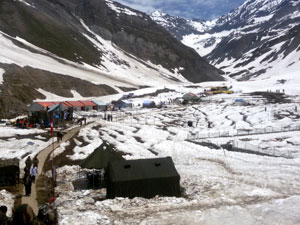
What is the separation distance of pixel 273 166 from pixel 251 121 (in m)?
29.8

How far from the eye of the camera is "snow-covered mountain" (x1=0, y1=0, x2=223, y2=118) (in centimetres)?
8725

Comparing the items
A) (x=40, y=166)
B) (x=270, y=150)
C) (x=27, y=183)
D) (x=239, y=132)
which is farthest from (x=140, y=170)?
(x=239, y=132)

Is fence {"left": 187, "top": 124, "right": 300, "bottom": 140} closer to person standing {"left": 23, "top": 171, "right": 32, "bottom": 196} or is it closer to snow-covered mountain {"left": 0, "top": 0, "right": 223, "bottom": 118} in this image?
person standing {"left": 23, "top": 171, "right": 32, "bottom": 196}

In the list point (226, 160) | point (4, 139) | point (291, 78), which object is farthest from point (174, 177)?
point (291, 78)

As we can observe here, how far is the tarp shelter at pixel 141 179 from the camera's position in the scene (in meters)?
17.6

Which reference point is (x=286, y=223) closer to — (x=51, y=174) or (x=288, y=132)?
(x=51, y=174)

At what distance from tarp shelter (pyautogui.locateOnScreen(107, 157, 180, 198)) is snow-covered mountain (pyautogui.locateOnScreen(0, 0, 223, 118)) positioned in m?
48.1

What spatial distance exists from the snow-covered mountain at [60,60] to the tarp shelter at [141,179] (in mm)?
48084

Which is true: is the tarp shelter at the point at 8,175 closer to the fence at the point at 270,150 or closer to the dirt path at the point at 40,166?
the dirt path at the point at 40,166

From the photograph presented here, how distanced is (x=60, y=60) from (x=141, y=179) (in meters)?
117

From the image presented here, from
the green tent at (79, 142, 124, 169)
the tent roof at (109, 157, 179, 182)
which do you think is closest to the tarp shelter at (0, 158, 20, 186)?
the green tent at (79, 142, 124, 169)

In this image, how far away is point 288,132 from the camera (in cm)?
4162

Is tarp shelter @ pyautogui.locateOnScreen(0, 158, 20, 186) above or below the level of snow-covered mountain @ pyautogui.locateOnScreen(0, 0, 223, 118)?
below

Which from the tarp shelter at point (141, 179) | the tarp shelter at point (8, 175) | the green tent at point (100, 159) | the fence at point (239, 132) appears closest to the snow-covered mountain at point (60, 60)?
the fence at point (239, 132)
